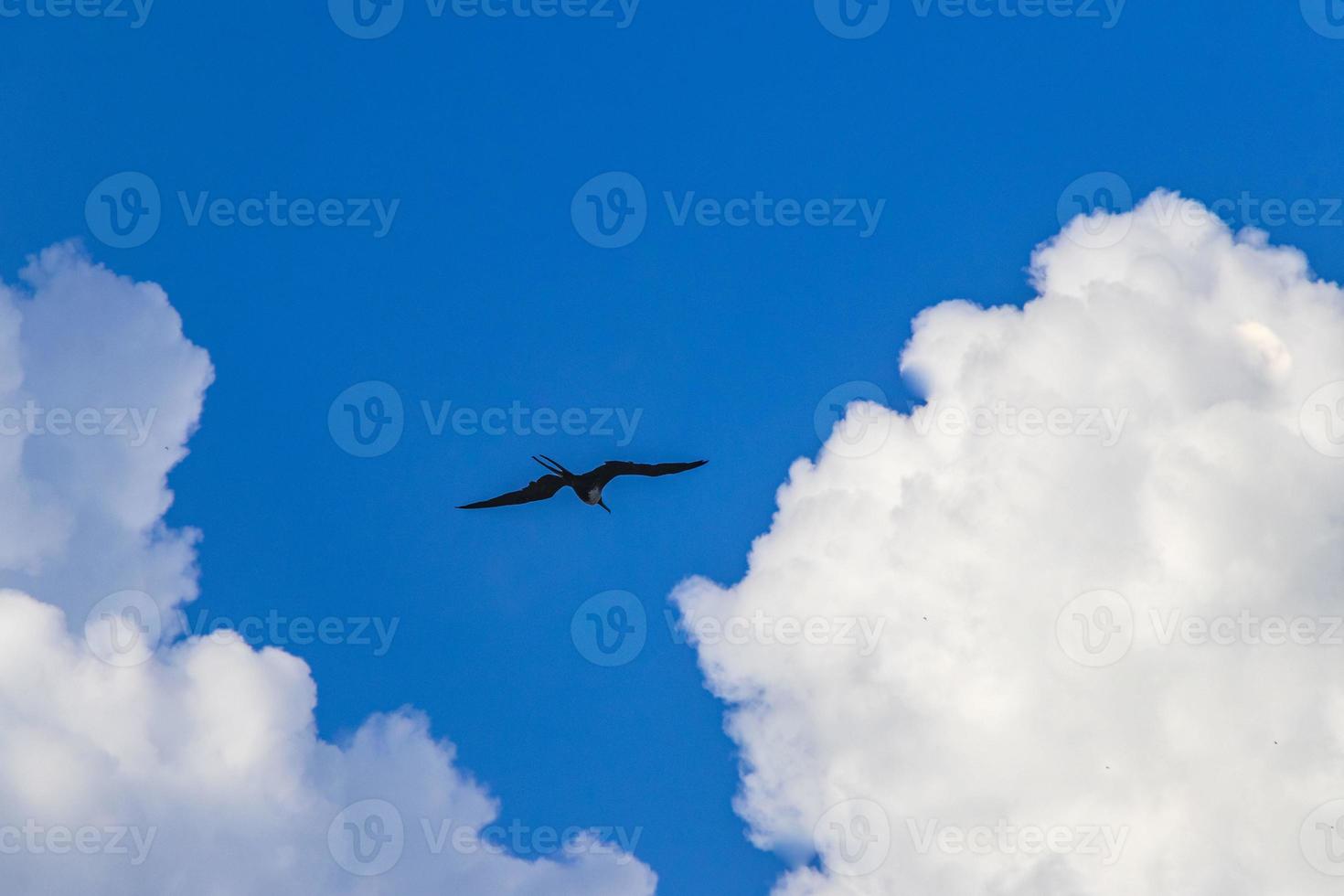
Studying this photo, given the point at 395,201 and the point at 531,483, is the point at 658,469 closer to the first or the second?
the point at 531,483

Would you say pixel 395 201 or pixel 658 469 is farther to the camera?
pixel 395 201

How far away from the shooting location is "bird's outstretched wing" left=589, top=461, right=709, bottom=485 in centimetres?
6006

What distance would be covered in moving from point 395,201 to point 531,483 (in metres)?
17.5

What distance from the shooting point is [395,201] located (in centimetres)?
6919

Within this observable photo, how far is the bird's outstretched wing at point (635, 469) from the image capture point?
197ft

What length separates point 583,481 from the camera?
61.3m

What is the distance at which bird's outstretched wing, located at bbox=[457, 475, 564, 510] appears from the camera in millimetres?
62156

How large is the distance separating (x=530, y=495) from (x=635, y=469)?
224 inches

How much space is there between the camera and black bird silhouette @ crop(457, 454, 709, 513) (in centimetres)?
6019

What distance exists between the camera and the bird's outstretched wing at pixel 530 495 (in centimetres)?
6216

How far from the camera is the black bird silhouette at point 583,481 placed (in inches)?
2370

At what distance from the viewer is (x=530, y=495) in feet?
207

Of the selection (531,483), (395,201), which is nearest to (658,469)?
(531,483)

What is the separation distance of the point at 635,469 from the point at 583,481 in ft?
8.26
